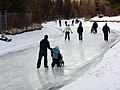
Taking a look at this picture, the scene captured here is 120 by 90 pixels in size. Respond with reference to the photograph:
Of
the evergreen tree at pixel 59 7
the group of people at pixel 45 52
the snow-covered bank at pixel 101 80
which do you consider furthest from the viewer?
the evergreen tree at pixel 59 7

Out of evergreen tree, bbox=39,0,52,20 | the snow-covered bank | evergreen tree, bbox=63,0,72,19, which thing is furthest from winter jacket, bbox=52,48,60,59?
evergreen tree, bbox=63,0,72,19

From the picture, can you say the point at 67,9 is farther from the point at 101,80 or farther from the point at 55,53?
the point at 101,80

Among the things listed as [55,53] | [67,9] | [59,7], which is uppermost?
[59,7]

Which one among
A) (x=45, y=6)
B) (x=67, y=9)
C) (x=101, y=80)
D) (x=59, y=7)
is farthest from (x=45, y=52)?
(x=67, y=9)

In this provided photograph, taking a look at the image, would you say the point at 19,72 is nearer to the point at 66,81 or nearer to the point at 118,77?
the point at 66,81

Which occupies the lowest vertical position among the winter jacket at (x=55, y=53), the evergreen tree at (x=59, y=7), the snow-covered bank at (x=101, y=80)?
the snow-covered bank at (x=101, y=80)

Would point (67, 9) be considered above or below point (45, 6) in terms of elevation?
below

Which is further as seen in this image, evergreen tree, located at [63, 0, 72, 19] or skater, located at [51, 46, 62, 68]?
evergreen tree, located at [63, 0, 72, 19]

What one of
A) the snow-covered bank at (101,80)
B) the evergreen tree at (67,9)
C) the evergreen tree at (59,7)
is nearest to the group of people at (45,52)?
the snow-covered bank at (101,80)

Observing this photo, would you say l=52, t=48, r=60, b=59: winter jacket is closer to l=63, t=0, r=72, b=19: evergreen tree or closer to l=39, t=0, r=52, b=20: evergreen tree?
l=39, t=0, r=52, b=20: evergreen tree

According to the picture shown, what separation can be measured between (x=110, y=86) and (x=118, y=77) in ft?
4.16

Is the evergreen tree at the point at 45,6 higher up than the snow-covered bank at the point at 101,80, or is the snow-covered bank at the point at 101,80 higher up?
the evergreen tree at the point at 45,6

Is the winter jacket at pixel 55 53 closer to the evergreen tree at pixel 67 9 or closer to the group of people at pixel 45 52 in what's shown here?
the group of people at pixel 45 52

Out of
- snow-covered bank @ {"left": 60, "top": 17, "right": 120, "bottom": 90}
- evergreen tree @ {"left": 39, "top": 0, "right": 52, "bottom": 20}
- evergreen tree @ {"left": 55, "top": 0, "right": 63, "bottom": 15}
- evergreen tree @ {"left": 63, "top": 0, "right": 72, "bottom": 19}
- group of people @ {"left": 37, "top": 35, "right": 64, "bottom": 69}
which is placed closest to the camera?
snow-covered bank @ {"left": 60, "top": 17, "right": 120, "bottom": 90}
